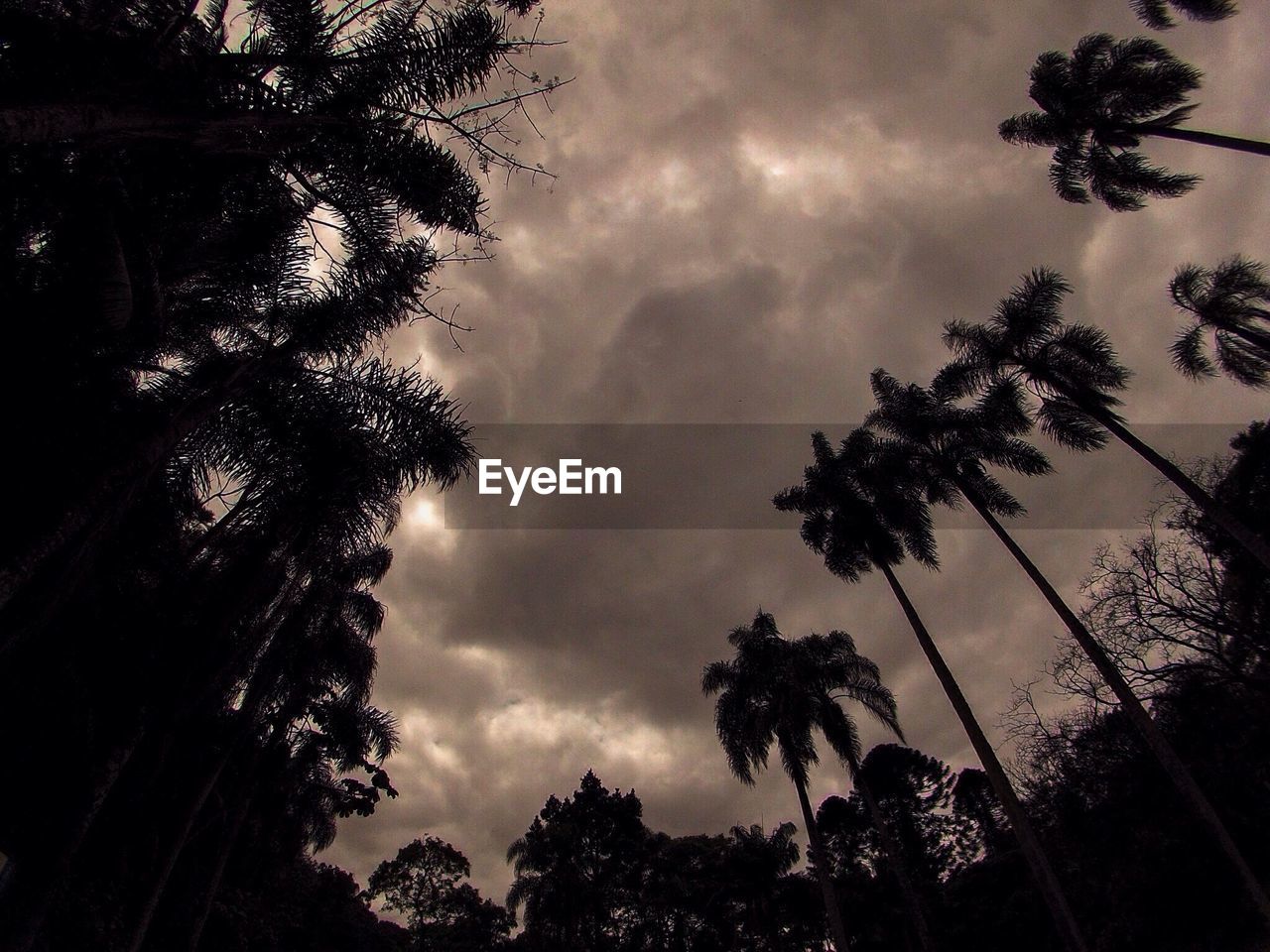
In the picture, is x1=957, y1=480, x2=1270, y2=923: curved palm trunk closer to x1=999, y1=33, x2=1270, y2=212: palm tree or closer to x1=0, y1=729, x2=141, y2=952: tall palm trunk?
x1=999, y1=33, x2=1270, y2=212: palm tree

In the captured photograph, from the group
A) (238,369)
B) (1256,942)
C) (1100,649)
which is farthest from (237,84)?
(1256,942)

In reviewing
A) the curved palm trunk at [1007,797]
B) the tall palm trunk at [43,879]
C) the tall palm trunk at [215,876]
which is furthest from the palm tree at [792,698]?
the tall palm trunk at [43,879]

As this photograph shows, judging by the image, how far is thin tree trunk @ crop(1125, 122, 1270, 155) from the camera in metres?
11.9

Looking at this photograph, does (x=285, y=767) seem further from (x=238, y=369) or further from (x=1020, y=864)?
(x=1020, y=864)

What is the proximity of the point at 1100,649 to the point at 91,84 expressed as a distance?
21494mm

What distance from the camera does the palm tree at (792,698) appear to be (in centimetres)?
2519

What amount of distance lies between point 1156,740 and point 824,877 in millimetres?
13895

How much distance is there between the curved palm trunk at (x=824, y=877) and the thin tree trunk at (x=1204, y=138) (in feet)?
77.8

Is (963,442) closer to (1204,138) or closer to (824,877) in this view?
(1204,138)

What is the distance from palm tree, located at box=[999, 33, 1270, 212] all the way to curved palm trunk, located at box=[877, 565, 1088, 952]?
13.3 m

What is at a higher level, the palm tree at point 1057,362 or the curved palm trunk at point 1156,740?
the palm tree at point 1057,362

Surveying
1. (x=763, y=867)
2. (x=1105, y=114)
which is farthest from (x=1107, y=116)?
(x=763, y=867)

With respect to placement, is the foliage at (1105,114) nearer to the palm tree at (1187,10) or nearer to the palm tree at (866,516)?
the palm tree at (1187,10)

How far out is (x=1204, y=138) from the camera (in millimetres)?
13180
